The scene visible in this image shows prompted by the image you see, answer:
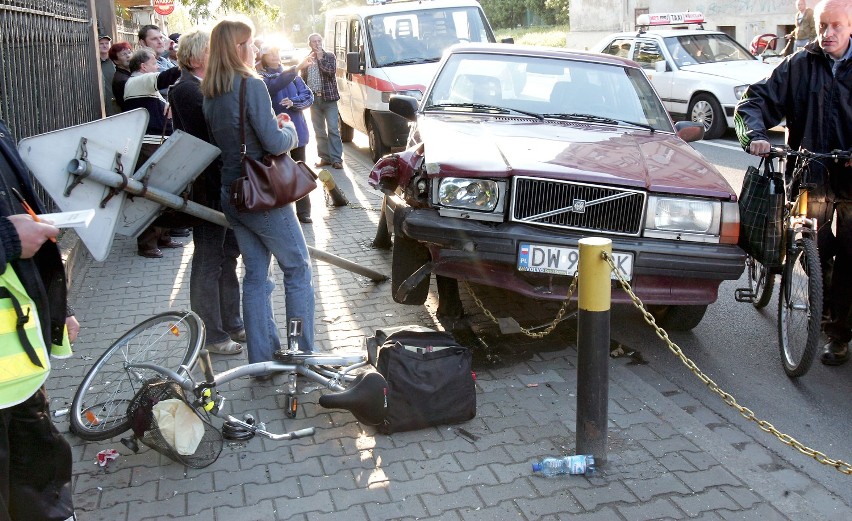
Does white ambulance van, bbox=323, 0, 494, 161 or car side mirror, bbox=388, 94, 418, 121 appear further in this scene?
white ambulance van, bbox=323, 0, 494, 161

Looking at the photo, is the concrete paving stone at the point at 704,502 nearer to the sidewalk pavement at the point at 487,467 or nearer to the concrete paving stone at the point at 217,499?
the sidewalk pavement at the point at 487,467

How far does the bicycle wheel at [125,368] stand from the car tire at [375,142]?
28.5 feet

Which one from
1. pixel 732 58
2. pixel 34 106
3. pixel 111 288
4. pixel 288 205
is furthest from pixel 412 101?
pixel 732 58

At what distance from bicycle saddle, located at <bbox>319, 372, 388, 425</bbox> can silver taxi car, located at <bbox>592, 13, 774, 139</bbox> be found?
11.4m

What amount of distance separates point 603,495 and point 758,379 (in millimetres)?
1898

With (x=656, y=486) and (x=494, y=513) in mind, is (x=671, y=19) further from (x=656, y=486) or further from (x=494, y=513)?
(x=494, y=513)

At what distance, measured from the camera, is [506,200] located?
5039mm

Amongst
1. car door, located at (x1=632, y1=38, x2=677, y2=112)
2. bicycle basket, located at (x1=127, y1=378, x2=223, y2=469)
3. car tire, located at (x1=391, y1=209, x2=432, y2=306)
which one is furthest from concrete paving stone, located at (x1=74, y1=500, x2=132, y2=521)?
car door, located at (x1=632, y1=38, x2=677, y2=112)

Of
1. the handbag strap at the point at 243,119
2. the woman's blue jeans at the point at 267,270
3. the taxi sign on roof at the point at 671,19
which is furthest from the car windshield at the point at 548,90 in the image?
the taxi sign on roof at the point at 671,19

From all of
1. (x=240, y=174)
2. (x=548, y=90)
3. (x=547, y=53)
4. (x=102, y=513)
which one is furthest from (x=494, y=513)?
(x=547, y=53)

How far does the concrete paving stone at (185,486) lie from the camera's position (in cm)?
381

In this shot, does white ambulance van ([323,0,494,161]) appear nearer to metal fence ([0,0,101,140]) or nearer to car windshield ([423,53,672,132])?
metal fence ([0,0,101,140])

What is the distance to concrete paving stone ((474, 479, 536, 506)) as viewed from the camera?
12.2 feet

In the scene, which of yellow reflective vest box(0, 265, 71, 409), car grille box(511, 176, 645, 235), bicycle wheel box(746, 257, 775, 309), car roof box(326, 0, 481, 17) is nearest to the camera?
yellow reflective vest box(0, 265, 71, 409)
